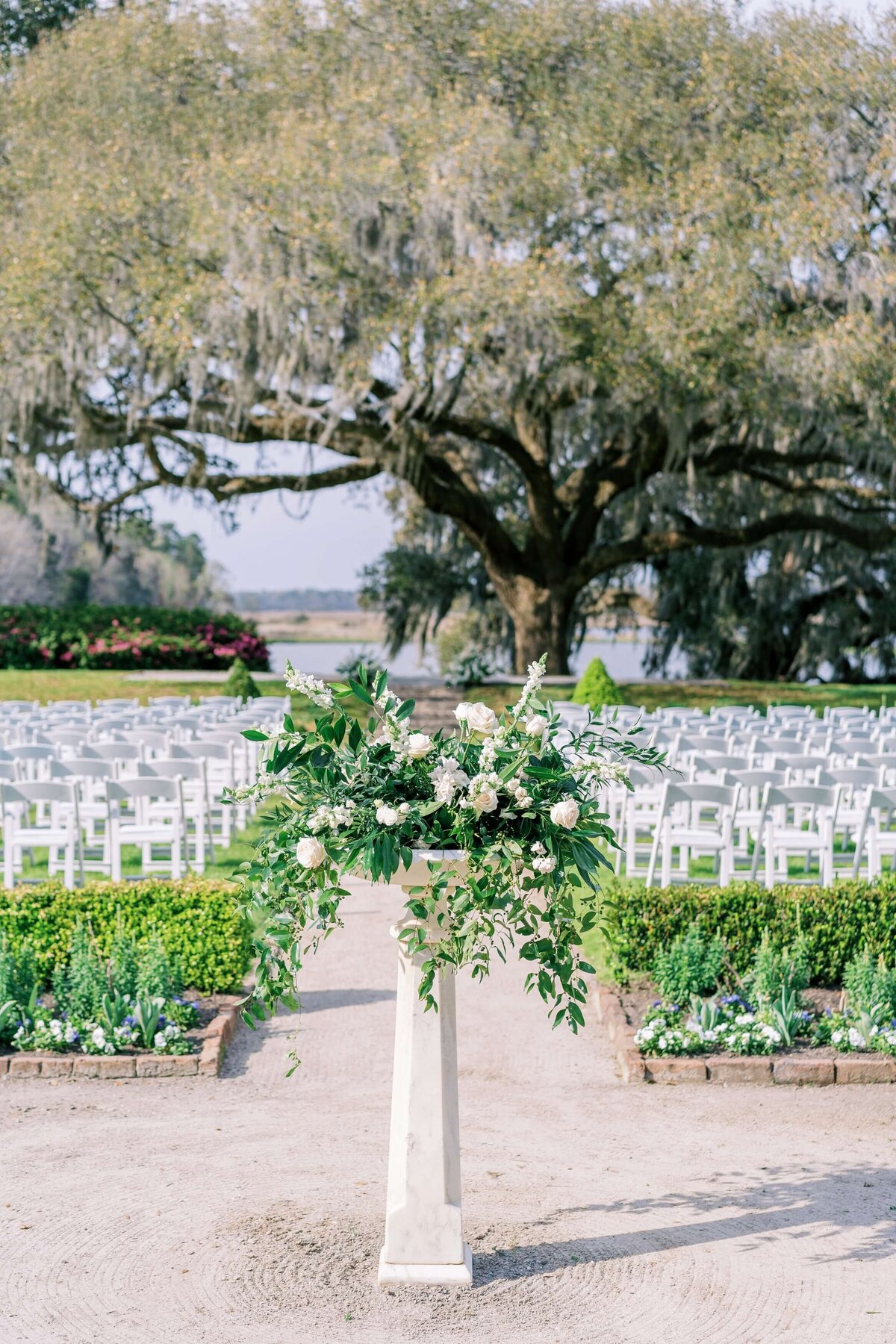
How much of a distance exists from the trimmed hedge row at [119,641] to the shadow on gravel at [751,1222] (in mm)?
21444

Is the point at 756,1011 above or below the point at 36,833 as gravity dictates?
below

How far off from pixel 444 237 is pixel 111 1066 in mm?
13544

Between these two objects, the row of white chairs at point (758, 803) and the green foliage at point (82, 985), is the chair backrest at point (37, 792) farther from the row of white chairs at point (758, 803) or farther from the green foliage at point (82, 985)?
the row of white chairs at point (758, 803)

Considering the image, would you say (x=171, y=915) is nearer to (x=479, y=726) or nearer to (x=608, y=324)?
(x=479, y=726)

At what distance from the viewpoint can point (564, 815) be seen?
3342mm

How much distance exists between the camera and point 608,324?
17469 millimetres

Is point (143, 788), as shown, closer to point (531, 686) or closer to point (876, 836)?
point (876, 836)

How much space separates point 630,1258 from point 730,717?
9.75m

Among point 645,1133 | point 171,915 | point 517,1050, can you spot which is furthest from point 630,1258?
point 171,915

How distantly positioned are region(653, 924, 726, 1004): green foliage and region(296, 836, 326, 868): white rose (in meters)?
2.87

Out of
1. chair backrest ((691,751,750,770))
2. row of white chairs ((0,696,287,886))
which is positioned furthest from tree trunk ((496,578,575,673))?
chair backrest ((691,751,750,770))

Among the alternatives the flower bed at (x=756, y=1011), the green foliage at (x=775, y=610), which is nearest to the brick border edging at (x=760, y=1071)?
the flower bed at (x=756, y=1011)

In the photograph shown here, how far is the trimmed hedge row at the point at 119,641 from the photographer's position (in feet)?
83.4

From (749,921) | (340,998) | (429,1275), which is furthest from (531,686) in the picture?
(340,998)
